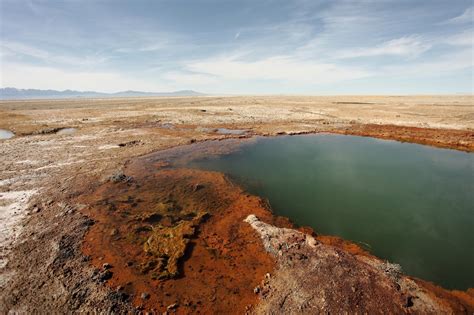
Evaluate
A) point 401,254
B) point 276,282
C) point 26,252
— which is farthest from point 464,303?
point 26,252

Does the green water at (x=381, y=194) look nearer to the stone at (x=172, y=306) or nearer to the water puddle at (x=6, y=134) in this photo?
the stone at (x=172, y=306)

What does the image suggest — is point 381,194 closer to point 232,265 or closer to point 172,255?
point 232,265

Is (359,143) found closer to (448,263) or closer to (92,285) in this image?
(448,263)

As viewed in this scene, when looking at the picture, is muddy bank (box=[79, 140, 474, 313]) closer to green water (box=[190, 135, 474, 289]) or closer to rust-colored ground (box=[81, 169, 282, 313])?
rust-colored ground (box=[81, 169, 282, 313])

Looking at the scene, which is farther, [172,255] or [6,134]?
[6,134]

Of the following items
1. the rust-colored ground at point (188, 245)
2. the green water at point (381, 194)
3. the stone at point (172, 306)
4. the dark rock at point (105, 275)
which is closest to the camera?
the stone at point (172, 306)

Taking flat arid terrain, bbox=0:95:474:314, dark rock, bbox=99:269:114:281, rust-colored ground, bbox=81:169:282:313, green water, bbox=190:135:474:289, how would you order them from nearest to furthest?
flat arid terrain, bbox=0:95:474:314 → rust-colored ground, bbox=81:169:282:313 → dark rock, bbox=99:269:114:281 → green water, bbox=190:135:474:289

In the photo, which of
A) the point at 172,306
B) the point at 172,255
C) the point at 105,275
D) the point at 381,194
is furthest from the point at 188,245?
the point at 381,194

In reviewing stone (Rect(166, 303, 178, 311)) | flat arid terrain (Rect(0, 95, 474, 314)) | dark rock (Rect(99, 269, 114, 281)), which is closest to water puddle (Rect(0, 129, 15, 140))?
flat arid terrain (Rect(0, 95, 474, 314))

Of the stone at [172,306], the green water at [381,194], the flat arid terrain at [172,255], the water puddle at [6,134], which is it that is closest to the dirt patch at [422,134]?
the green water at [381,194]
